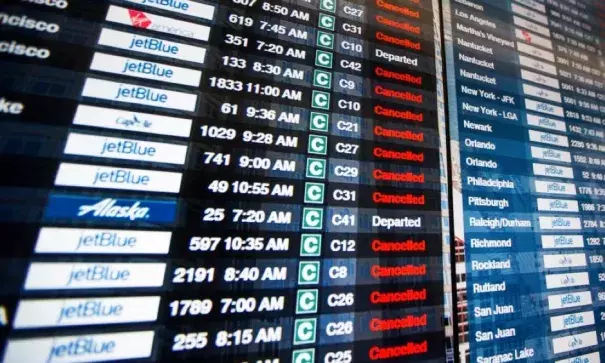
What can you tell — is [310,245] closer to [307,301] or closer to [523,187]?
[307,301]

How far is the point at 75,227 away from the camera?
73cm

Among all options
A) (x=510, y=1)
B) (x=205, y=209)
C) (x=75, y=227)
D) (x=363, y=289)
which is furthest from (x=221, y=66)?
(x=510, y=1)

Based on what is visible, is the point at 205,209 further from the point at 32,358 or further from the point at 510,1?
the point at 510,1

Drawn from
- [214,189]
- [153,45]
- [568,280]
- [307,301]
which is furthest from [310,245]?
[568,280]

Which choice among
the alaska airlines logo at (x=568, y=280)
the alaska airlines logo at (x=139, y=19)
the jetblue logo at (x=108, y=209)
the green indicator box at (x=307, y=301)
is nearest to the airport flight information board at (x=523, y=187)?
the alaska airlines logo at (x=568, y=280)

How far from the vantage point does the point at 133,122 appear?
84 cm

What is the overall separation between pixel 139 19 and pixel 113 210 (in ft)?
2.00

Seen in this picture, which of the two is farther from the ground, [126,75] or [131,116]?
[126,75]

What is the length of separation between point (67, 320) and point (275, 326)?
516 mm

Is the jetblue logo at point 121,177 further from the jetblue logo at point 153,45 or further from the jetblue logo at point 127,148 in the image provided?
the jetblue logo at point 153,45

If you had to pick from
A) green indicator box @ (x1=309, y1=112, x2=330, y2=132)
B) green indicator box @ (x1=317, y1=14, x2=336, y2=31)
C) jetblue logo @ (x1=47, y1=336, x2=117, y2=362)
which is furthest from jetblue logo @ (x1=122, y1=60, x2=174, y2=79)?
jetblue logo @ (x1=47, y1=336, x2=117, y2=362)

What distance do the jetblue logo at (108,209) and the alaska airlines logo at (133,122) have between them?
22cm

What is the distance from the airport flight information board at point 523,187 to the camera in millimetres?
1188

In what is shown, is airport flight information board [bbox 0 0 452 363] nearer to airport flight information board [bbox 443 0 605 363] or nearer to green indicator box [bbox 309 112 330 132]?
green indicator box [bbox 309 112 330 132]
